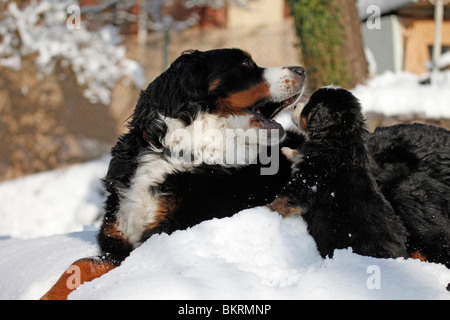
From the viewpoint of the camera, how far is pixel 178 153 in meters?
3.09

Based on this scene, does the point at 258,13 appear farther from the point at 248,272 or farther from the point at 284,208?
the point at 248,272

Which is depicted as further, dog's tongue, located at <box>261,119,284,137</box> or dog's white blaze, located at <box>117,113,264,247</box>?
dog's tongue, located at <box>261,119,284,137</box>

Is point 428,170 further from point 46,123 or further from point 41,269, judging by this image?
point 46,123

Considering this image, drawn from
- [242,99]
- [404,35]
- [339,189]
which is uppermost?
[242,99]

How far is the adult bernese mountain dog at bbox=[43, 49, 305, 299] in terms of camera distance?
9.59 ft

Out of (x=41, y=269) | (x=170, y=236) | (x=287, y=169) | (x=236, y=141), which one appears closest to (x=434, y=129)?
(x=287, y=169)

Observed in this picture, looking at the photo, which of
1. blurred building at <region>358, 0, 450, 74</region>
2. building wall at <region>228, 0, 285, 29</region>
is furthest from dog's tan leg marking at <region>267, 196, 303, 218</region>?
building wall at <region>228, 0, 285, 29</region>

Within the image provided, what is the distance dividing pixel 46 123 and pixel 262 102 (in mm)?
9022

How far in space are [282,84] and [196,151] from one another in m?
0.69

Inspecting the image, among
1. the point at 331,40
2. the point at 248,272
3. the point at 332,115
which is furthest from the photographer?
the point at 331,40

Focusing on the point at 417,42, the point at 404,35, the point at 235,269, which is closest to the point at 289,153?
the point at 235,269

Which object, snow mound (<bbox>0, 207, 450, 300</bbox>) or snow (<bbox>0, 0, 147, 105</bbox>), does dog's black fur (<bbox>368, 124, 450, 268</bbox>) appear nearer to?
snow mound (<bbox>0, 207, 450, 300</bbox>)
